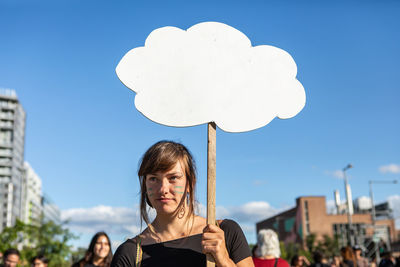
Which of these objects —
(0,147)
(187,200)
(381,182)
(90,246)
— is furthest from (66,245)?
(0,147)

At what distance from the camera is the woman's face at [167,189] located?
2.12 m

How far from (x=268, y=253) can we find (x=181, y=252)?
3152 mm

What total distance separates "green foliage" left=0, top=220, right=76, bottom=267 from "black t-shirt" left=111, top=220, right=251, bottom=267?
830 inches

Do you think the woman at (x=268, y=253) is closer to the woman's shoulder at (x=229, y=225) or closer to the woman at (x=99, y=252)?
the woman at (x=99, y=252)

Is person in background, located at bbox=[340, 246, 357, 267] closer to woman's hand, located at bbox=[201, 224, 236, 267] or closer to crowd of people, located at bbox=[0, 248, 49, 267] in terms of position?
crowd of people, located at bbox=[0, 248, 49, 267]

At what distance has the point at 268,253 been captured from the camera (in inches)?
198

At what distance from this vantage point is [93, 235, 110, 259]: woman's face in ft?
20.2

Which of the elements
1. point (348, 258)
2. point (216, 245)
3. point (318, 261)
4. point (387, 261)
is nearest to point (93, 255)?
point (318, 261)

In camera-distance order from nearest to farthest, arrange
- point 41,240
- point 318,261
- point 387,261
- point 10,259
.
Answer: point 10,259 < point 318,261 < point 387,261 < point 41,240

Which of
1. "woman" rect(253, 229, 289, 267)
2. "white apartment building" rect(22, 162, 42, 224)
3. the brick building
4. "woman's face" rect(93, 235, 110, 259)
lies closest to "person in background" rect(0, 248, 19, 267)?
"woman's face" rect(93, 235, 110, 259)

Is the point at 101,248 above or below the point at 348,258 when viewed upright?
above

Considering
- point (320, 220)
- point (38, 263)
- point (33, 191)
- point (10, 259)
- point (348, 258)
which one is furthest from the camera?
point (33, 191)

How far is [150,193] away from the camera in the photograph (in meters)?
2.16

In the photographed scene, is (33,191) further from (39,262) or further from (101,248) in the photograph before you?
(101,248)
